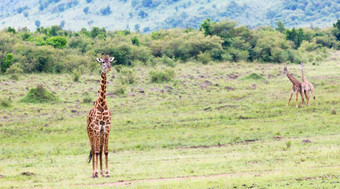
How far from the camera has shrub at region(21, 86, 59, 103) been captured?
90.3ft

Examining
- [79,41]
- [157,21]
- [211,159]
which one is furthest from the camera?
[157,21]

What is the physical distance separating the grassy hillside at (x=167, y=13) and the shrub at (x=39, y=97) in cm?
12049

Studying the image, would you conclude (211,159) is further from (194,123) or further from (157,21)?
(157,21)

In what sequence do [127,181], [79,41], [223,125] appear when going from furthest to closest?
[79,41], [223,125], [127,181]

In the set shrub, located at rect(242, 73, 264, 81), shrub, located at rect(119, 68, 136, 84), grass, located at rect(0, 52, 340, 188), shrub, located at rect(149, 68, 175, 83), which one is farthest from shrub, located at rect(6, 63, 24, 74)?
shrub, located at rect(242, 73, 264, 81)

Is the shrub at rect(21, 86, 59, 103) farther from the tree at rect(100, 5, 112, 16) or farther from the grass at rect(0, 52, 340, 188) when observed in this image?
the tree at rect(100, 5, 112, 16)

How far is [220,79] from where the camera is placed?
123ft

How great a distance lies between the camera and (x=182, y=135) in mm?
20016

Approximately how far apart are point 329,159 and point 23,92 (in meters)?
21.2

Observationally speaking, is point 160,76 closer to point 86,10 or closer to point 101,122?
point 101,122

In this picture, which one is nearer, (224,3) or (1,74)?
(1,74)

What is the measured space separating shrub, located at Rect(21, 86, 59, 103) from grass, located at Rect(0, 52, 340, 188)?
52cm

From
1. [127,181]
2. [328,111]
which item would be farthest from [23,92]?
[127,181]

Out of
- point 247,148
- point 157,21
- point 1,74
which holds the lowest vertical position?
point 247,148
